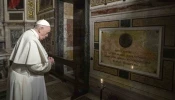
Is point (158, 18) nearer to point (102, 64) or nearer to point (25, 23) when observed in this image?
point (102, 64)

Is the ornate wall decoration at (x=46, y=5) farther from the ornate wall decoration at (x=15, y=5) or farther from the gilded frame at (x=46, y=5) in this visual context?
the ornate wall decoration at (x=15, y=5)

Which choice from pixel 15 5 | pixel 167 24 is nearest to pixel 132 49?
pixel 167 24

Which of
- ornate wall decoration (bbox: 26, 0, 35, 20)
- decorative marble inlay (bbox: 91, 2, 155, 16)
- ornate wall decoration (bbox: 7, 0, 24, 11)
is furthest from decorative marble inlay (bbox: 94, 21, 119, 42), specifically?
ornate wall decoration (bbox: 7, 0, 24, 11)

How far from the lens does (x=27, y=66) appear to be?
231 cm

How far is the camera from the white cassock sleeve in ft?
7.29

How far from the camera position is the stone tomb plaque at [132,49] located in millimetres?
2848

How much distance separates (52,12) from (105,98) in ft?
14.7

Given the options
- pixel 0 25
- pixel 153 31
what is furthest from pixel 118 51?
pixel 0 25

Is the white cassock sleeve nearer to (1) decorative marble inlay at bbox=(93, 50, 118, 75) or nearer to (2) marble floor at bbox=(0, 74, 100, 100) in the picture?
(1) decorative marble inlay at bbox=(93, 50, 118, 75)

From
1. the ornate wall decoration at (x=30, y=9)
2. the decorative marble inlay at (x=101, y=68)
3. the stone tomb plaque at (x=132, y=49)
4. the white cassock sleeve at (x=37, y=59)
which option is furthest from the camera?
the ornate wall decoration at (x=30, y=9)

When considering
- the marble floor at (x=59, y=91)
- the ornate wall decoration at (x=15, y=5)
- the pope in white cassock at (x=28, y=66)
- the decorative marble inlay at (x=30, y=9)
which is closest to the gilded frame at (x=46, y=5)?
the decorative marble inlay at (x=30, y=9)

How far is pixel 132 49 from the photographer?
3225 millimetres

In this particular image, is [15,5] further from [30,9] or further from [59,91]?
[59,91]

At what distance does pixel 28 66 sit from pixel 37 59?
20 centimetres
